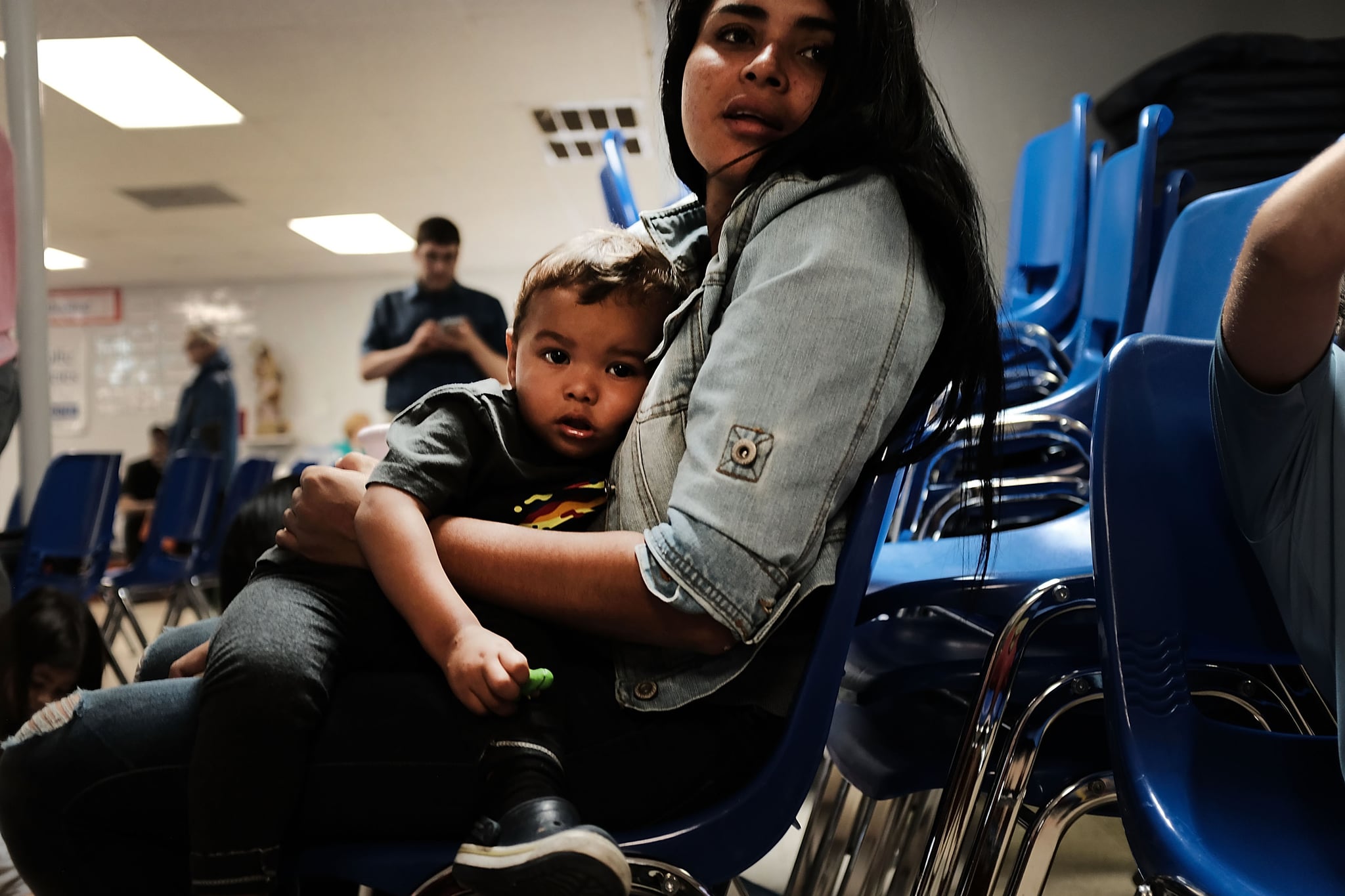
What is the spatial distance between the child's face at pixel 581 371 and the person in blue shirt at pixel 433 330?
193 centimetres

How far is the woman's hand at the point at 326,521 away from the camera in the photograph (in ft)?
2.47

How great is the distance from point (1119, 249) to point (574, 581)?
153 cm

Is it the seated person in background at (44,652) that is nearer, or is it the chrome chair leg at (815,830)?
the chrome chair leg at (815,830)

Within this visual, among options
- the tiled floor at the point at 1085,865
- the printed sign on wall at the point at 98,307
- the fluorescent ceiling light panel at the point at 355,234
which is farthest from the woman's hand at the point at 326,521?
the printed sign on wall at the point at 98,307

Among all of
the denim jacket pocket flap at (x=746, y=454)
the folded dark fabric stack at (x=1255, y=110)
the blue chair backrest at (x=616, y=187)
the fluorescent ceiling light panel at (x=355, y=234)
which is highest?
the fluorescent ceiling light panel at (x=355, y=234)

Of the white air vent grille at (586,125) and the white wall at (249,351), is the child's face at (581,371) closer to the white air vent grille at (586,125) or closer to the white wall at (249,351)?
the white air vent grille at (586,125)

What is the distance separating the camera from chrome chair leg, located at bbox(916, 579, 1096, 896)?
789 mm

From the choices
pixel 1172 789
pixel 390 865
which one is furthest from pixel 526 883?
pixel 1172 789

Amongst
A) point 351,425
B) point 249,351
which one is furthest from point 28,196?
point 249,351

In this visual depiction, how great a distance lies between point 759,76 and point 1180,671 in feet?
1.83

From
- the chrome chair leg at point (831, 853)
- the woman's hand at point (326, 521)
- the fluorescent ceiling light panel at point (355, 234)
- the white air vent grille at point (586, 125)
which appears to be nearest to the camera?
the woman's hand at point (326, 521)

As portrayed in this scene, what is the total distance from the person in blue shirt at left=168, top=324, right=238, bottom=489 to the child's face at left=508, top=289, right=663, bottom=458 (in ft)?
14.3

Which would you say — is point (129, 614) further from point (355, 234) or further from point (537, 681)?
point (355, 234)

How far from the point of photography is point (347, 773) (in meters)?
0.66
